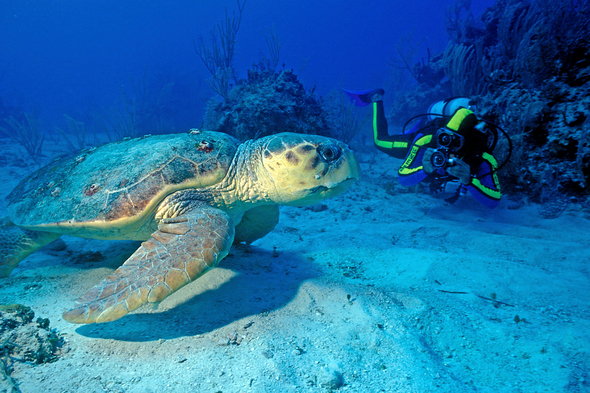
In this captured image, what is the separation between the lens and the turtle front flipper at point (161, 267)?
162 centimetres

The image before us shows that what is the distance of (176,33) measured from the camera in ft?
309

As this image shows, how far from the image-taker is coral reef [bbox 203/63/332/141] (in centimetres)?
685

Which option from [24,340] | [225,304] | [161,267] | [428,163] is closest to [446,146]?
[428,163]

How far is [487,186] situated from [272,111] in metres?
4.91

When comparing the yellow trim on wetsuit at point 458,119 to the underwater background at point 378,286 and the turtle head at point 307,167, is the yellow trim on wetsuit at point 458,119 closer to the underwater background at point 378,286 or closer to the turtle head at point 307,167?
the underwater background at point 378,286

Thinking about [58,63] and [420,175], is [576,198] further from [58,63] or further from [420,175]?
[58,63]

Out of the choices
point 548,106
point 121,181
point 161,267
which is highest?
point 548,106

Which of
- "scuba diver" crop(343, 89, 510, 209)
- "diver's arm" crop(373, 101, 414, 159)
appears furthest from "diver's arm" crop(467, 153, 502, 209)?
"diver's arm" crop(373, 101, 414, 159)

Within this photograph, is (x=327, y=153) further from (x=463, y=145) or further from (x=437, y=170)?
(x=437, y=170)

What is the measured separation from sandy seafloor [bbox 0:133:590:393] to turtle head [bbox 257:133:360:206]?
897mm

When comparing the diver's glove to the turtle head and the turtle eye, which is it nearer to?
the turtle head

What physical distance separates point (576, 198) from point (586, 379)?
4.23 metres

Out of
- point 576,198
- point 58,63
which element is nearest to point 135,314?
point 576,198

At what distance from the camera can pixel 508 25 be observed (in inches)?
310
